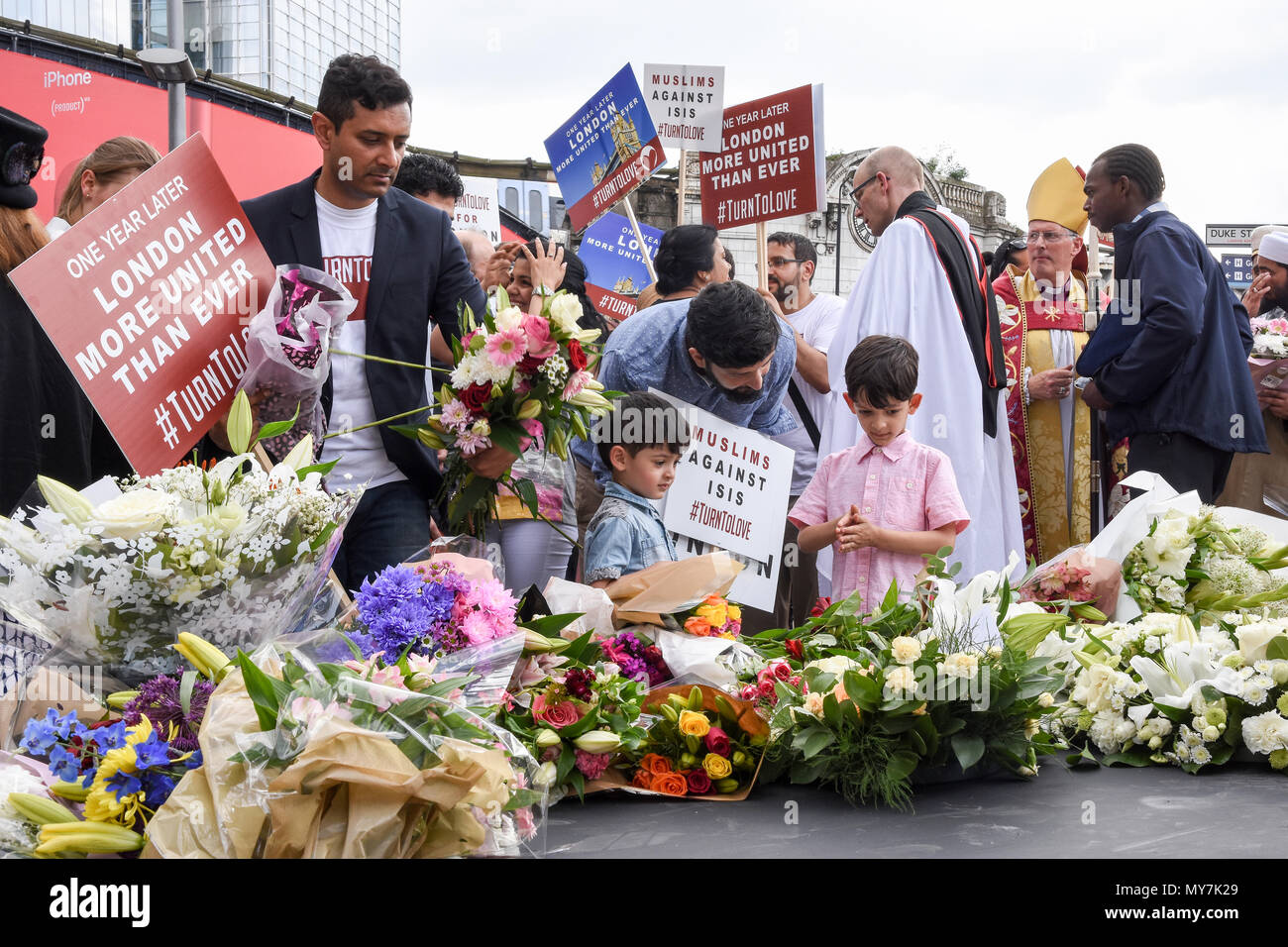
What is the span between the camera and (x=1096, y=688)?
2.69 metres

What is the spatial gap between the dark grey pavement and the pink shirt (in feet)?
4.93

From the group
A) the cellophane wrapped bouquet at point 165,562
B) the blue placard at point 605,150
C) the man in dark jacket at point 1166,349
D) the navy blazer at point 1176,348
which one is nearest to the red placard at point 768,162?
the blue placard at point 605,150

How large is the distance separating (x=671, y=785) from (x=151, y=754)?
941 mm

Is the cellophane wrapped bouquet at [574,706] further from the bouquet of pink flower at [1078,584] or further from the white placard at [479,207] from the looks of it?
the white placard at [479,207]

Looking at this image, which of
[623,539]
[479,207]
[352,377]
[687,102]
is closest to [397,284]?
[352,377]

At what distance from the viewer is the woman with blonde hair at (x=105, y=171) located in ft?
12.9

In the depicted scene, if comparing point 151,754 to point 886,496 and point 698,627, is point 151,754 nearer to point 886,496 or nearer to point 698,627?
point 698,627

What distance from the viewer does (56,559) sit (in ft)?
5.90

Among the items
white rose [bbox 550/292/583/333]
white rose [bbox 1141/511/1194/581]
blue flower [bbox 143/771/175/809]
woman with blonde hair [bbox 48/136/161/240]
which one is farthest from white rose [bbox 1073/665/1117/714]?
woman with blonde hair [bbox 48/136/161/240]

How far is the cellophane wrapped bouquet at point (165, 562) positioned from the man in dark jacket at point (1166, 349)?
4.10 m

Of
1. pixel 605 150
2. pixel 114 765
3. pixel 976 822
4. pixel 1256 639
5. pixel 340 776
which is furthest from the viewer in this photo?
pixel 605 150

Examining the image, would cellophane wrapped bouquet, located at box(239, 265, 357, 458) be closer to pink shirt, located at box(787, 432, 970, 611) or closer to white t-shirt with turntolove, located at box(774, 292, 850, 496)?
pink shirt, located at box(787, 432, 970, 611)

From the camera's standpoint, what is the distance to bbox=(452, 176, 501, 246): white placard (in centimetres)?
855
